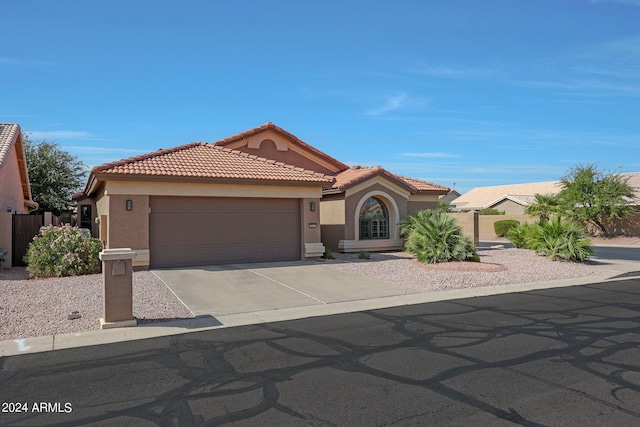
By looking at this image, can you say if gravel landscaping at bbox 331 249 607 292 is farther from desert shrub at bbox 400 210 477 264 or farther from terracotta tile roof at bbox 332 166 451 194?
terracotta tile roof at bbox 332 166 451 194

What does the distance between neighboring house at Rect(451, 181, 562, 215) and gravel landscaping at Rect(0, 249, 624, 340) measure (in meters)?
33.8

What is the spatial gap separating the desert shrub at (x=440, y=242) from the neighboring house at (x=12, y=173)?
1636 centimetres

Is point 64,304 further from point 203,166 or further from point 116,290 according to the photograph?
point 203,166

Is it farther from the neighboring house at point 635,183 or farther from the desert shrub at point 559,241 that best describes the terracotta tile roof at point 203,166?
the neighboring house at point 635,183

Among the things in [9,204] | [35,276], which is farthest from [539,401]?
[9,204]

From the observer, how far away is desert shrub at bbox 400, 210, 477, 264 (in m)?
17.3

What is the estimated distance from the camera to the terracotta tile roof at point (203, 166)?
1540 cm

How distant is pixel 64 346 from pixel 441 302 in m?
7.58

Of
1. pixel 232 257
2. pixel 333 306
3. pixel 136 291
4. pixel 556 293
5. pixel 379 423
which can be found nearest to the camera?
pixel 379 423

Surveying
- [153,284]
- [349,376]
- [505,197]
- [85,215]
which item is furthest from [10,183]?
[505,197]

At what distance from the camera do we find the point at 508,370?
613 cm

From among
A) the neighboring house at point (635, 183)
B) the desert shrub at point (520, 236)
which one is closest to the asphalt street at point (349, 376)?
the desert shrub at point (520, 236)

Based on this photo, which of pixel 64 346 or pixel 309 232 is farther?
pixel 309 232

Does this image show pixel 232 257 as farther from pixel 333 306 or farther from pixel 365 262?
pixel 333 306
